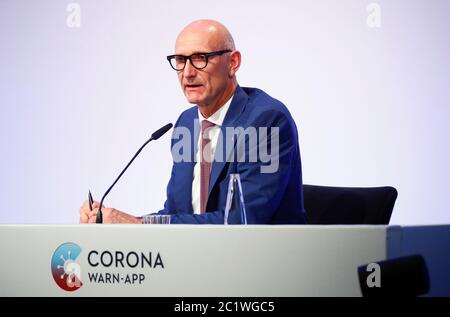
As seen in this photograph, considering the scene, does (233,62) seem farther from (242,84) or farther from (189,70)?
(242,84)

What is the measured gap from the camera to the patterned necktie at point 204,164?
265 centimetres

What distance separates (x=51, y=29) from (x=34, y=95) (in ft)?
1.20

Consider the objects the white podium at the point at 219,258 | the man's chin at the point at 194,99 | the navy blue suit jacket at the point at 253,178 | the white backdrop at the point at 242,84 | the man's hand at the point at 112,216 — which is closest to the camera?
the white podium at the point at 219,258

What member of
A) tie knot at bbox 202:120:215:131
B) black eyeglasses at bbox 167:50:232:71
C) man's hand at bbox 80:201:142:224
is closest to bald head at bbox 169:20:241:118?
black eyeglasses at bbox 167:50:232:71

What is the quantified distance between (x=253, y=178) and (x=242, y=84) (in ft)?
3.99

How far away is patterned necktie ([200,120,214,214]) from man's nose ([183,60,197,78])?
0.23 meters

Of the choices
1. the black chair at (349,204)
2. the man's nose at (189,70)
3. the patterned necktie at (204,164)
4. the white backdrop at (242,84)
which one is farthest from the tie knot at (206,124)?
the white backdrop at (242,84)

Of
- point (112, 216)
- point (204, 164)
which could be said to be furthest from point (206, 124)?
point (112, 216)

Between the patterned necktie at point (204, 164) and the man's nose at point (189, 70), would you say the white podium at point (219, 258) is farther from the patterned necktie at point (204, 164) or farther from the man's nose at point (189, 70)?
the man's nose at point (189, 70)

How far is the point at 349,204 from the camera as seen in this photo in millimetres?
2744

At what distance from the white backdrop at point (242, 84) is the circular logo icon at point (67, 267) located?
2213mm

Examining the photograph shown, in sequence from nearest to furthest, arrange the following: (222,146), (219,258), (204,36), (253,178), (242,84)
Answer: (219,258), (253,178), (222,146), (204,36), (242,84)

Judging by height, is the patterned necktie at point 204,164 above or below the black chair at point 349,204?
above

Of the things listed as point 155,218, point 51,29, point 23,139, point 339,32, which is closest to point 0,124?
point 23,139
